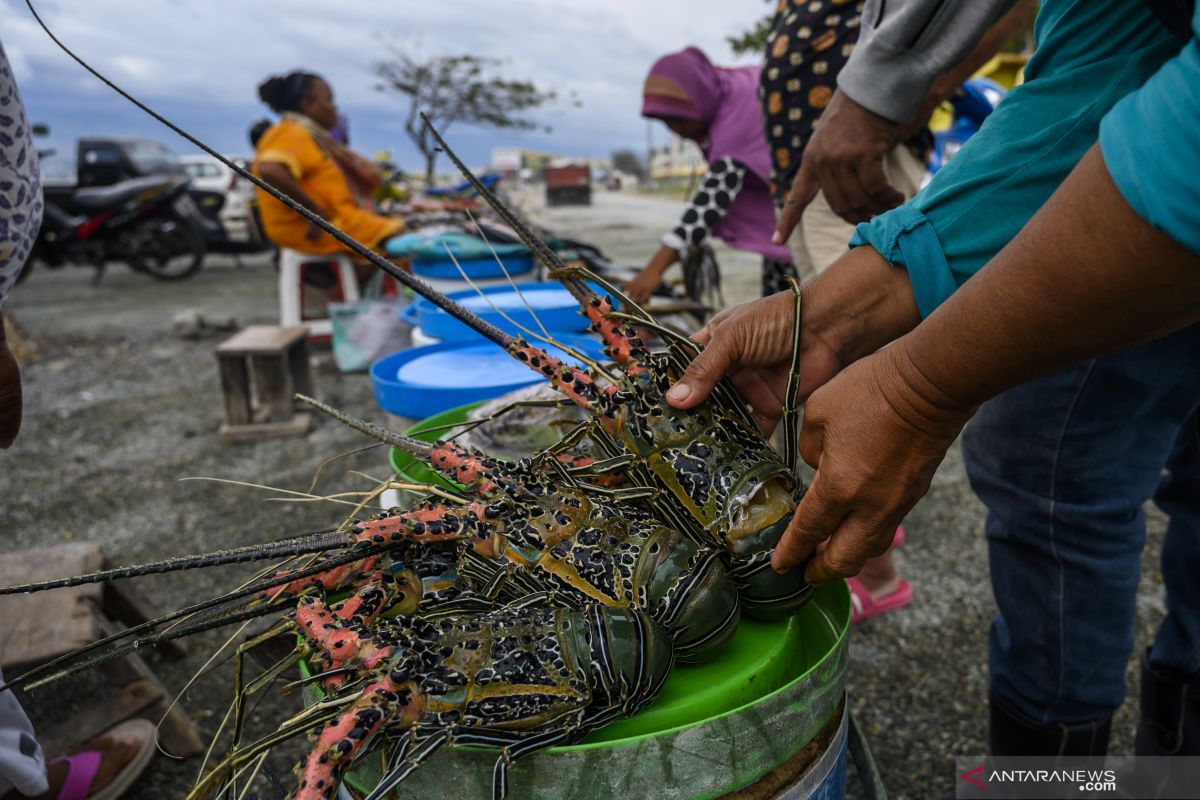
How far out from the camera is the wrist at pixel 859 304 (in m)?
1.39

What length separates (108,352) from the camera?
8.25 m

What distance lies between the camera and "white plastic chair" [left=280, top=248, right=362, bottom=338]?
7.21m

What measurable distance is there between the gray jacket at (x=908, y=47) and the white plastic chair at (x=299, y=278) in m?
6.16

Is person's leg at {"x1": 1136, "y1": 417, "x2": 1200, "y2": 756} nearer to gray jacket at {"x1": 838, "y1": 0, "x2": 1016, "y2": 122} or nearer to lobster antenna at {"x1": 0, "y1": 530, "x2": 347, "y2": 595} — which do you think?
gray jacket at {"x1": 838, "y1": 0, "x2": 1016, "y2": 122}

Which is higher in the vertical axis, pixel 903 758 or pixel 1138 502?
pixel 1138 502

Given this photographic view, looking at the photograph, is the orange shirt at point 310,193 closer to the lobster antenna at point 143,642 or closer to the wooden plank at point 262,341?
the wooden plank at point 262,341

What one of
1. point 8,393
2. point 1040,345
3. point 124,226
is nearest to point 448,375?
point 8,393

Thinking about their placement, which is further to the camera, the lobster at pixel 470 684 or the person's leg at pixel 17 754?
the person's leg at pixel 17 754

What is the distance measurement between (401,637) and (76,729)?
2.07 meters

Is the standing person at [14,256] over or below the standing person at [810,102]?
below

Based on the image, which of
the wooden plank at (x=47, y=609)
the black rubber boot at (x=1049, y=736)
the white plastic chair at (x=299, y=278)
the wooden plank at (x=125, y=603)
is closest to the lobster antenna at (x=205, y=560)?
the wooden plank at (x=47, y=609)

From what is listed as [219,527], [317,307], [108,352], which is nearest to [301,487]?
[219,527]

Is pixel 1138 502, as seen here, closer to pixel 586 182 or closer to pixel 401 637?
pixel 401 637

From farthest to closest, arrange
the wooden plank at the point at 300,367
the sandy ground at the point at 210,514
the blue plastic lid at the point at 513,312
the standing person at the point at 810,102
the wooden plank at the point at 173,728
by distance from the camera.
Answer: the wooden plank at the point at 300,367
the blue plastic lid at the point at 513,312
the standing person at the point at 810,102
the sandy ground at the point at 210,514
the wooden plank at the point at 173,728
